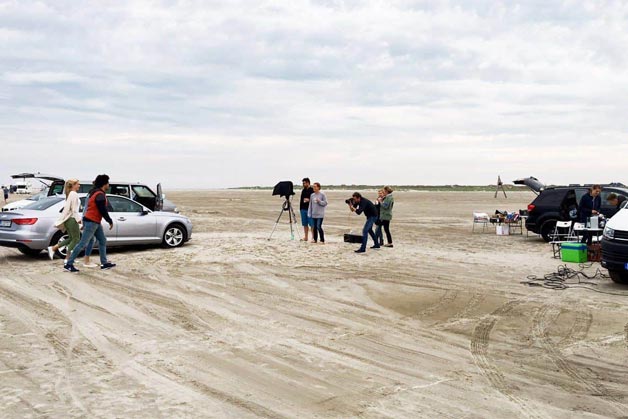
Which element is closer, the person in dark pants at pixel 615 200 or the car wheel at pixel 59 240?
the car wheel at pixel 59 240

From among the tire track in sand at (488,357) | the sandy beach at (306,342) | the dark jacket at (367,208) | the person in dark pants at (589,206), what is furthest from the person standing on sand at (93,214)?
the person in dark pants at (589,206)

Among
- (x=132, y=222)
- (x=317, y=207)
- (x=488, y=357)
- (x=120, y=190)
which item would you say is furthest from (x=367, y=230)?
(x=488, y=357)

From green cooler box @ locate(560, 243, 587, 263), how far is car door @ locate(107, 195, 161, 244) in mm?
9601

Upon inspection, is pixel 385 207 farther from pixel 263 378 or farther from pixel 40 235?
pixel 263 378

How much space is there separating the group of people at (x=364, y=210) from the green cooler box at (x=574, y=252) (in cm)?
452

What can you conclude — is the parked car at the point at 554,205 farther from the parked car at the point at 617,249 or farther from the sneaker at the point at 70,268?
the sneaker at the point at 70,268

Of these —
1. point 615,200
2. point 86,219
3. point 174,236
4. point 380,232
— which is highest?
point 615,200

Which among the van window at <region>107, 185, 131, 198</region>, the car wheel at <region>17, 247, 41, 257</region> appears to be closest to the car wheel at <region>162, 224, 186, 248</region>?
the car wheel at <region>17, 247, 41, 257</region>

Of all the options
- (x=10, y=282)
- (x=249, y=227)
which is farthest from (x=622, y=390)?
(x=249, y=227)

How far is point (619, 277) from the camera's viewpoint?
10.2 m

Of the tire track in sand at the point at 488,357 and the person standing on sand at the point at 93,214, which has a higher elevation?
the person standing on sand at the point at 93,214

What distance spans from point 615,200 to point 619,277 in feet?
16.6

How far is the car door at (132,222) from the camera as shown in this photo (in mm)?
14117

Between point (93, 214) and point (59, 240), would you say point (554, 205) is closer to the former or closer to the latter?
point (93, 214)
